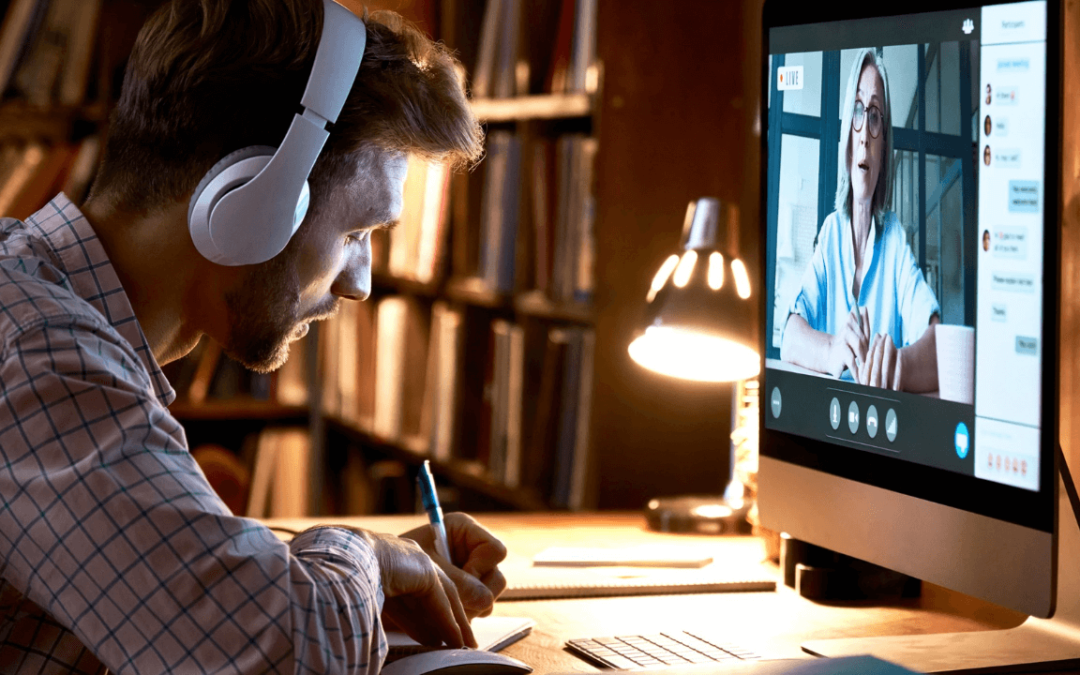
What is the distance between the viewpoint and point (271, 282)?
1.00m

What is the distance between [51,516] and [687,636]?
1.83 feet

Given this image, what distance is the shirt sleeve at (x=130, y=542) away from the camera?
0.73m

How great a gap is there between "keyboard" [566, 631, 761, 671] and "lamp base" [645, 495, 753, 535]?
0.49m

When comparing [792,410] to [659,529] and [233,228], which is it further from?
[233,228]

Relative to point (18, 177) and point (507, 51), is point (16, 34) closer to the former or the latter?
point (18, 177)

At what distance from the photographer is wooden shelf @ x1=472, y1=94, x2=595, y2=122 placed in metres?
2.01

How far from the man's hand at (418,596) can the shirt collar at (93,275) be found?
22 cm

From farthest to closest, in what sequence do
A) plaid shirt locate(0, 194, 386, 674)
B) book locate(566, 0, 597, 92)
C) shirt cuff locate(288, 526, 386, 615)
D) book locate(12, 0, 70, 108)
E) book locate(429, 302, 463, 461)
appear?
book locate(12, 0, 70, 108) → book locate(429, 302, 463, 461) → book locate(566, 0, 597, 92) → shirt cuff locate(288, 526, 386, 615) → plaid shirt locate(0, 194, 386, 674)

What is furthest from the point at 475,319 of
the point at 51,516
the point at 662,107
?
the point at 51,516

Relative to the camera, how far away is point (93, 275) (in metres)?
0.92

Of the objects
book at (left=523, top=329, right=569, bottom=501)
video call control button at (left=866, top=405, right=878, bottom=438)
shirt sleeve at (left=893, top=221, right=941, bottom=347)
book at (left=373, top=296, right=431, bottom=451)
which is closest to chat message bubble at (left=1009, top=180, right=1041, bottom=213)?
shirt sleeve at (left=893, top=221, right=941, bottom=347)

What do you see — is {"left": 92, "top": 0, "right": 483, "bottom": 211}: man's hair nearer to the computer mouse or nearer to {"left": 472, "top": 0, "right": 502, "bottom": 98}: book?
the computer mouse

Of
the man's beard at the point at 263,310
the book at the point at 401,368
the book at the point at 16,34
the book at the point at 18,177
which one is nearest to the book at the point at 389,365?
the book at the point at 401,368

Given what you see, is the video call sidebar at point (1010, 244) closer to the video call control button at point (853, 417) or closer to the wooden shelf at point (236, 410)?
the video call control button at point (853, 417)
